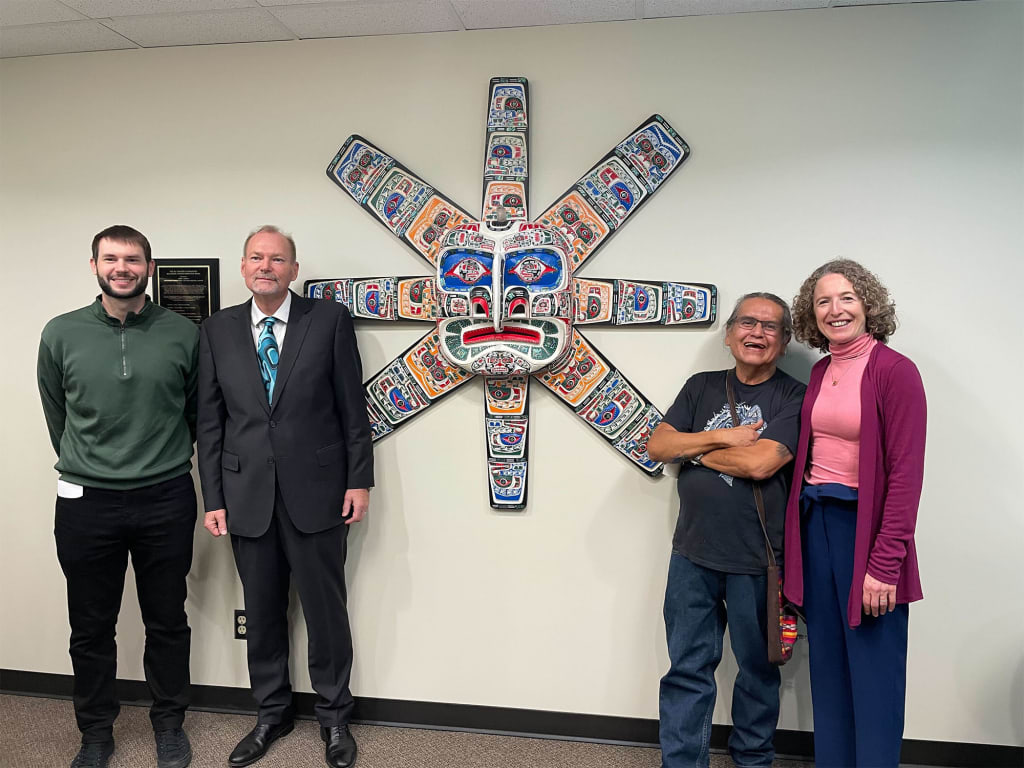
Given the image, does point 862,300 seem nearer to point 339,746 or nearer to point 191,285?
point 339,746

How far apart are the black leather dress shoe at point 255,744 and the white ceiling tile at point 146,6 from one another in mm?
2289

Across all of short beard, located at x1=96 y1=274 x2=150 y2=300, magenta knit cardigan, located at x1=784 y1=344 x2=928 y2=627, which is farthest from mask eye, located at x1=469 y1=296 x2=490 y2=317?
magenta knit cardigan, located at x1=784 y1=344 x2=928 y2=627

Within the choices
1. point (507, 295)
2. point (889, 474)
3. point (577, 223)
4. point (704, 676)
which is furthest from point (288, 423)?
point (889, 474)

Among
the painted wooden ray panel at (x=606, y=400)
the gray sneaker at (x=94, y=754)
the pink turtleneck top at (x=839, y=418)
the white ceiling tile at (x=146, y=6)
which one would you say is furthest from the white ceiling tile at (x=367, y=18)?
the gray sneaker at (x=94, y=754)

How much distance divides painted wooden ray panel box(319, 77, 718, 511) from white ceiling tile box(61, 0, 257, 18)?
0.53 metres

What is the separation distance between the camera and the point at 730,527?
193 cm

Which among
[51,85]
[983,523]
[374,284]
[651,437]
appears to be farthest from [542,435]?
[51,85]

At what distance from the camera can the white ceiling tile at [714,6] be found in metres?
2.09

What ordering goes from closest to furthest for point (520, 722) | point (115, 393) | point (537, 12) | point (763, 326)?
1. point (763, 326)
2. point (115, 393)
3. point (537, 12)
4. point (520, 722)

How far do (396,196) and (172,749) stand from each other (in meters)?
1.91

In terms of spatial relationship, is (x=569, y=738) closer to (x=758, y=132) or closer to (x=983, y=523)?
(x=983, y=523)

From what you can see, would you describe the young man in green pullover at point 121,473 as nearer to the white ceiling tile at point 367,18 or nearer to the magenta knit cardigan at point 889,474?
the white ceiling tile at point 367,18

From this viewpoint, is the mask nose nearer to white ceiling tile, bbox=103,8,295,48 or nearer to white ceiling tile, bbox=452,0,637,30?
white ceiling tile, bbox=452,0,637,30

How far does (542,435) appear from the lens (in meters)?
2.32
